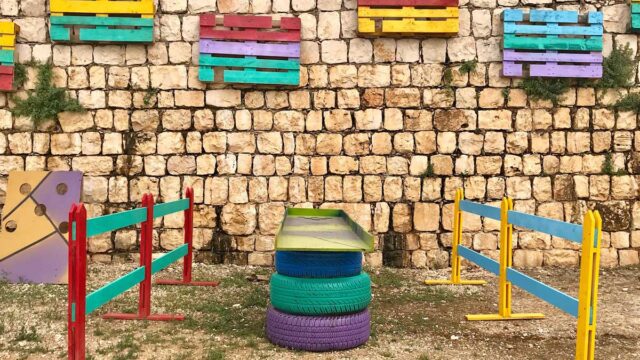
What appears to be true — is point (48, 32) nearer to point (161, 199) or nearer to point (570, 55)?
point (161, 199)

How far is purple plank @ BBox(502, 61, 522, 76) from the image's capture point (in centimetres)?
761

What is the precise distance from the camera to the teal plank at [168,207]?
560 cm

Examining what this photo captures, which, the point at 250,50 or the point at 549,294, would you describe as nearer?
the point at 549,294

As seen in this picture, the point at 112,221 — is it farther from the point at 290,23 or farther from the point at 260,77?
the point at 290,23

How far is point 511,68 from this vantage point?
25.0ft

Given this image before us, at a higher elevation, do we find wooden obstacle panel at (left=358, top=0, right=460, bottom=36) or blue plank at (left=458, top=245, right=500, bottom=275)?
wooden obstacle panel at (left=358, top=0, right=460, bottom=36)

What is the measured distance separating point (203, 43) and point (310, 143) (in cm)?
196

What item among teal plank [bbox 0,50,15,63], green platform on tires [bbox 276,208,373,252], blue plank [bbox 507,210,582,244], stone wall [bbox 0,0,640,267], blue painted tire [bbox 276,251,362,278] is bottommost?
blue painted tire [bbox 276,251,362,278]

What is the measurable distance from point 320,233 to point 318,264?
741 mm

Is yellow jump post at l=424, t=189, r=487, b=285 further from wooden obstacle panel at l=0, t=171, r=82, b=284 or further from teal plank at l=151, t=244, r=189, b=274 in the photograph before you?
wooden obstacle panel at l=0, t=171, r=82, b=284

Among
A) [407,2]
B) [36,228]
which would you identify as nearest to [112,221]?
[36,228]

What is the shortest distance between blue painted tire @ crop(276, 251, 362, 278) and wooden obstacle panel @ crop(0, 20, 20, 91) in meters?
5.23

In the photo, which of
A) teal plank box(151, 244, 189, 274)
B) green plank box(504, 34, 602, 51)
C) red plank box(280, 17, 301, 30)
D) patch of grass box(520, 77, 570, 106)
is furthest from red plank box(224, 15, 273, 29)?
patch of grass box(520, 77, 570, 106)

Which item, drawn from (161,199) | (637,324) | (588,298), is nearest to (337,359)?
(588,298)
